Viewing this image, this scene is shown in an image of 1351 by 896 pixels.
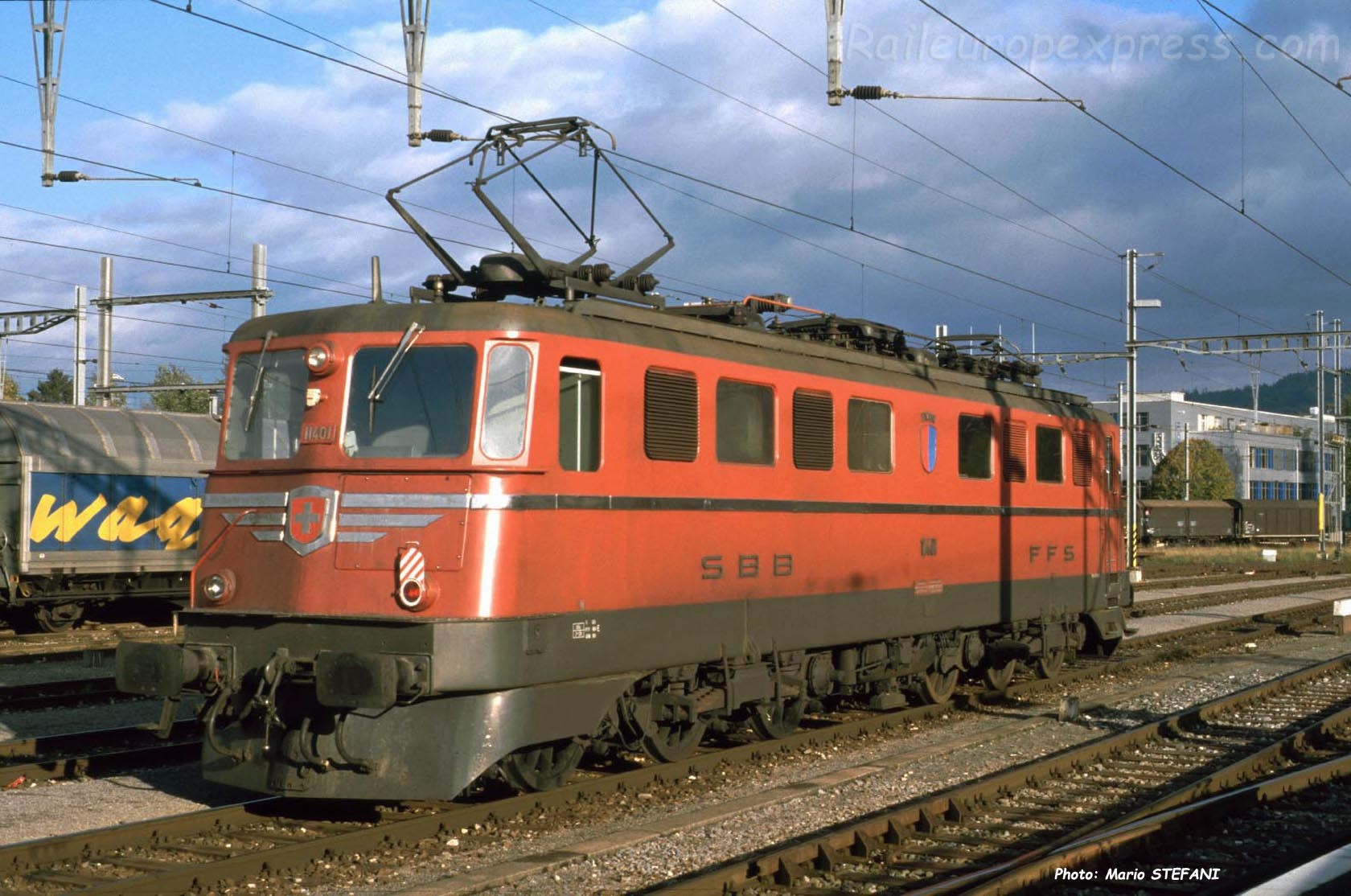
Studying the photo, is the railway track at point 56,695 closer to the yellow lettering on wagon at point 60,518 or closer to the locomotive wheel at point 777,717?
the locomotive wheel at point 777,717

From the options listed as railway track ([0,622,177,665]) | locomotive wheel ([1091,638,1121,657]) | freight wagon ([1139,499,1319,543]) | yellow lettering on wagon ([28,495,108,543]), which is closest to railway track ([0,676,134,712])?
railway track ([0,622,177,665])

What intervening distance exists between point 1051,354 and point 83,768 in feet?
108

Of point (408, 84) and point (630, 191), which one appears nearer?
point (630, 191)

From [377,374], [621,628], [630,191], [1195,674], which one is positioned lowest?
[1195,674]

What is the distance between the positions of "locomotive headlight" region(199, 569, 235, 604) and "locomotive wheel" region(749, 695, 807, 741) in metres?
4.81

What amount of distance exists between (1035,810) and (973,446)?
19.1ft

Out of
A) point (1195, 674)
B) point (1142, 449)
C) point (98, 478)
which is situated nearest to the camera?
point (1195, 674)

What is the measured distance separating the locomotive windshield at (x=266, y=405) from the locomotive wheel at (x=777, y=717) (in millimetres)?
4855

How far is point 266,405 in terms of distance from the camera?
395 inches

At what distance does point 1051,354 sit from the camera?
130 ft

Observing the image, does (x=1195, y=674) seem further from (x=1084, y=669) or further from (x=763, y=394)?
(x=763, y=394)

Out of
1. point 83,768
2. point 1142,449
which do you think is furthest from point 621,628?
point 1142,449

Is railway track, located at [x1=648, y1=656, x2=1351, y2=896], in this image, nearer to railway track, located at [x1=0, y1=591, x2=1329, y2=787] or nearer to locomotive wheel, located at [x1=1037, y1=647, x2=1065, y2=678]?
railway track, located at [x1=0, y1=591, x2=1329, y2=787]

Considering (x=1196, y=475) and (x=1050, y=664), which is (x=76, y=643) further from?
(x=1196, y=475)
